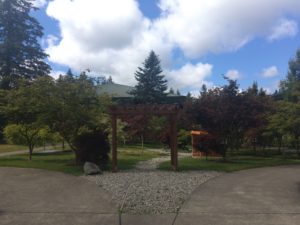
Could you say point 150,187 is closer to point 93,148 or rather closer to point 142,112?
point 142,112

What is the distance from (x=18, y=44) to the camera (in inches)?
1603

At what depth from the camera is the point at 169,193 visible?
9586mm

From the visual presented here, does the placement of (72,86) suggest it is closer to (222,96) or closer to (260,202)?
(222,96)

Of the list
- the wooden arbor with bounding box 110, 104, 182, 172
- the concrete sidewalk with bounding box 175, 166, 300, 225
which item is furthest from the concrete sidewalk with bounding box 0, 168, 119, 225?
the wooden arbor with bounding box 110, 104, 182, 172

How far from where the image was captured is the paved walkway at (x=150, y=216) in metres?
7.18

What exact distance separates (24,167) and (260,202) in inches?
359

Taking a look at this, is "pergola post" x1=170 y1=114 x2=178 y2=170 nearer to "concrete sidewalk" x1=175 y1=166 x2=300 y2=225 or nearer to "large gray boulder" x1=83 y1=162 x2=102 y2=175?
"concrete sidewalk" x1=175 y1=166 x2=300 y2=225

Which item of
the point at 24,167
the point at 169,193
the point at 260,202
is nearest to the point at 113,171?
the point at 24,167

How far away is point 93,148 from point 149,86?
27.6 m

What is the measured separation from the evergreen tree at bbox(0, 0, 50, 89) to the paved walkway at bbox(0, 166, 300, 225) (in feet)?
100

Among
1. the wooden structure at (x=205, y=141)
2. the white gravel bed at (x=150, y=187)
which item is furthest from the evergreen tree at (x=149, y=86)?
the white gravel bed at (x=150, y=187)

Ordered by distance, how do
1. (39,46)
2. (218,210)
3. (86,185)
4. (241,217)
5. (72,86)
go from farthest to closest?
(39,46) → (72,86) → (86,185) → (218,210) → (241,217)

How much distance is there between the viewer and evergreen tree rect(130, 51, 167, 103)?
41.2 metres

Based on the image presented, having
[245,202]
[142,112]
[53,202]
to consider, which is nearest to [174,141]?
[142,112]
